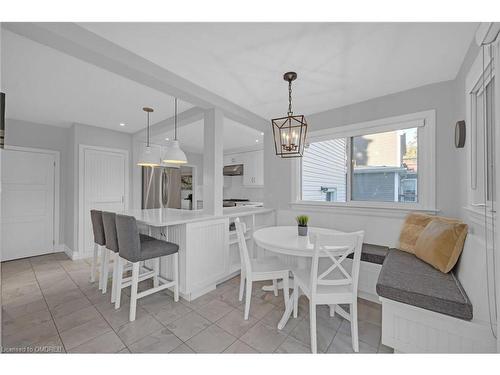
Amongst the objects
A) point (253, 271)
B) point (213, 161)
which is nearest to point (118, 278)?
point (253, 271)

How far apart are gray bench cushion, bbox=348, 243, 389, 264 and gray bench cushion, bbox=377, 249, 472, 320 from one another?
0.36 metres

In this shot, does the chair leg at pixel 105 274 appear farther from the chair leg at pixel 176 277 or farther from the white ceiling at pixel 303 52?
the white ceiling at pixel 303 52

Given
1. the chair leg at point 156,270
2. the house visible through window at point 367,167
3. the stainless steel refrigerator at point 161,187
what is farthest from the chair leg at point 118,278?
the stainless steel refrigerator at point 161,187

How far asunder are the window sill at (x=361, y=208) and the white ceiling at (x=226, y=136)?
1840mm

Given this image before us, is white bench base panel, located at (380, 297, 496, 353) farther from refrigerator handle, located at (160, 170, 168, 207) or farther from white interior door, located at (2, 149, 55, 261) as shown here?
white interior door, located at (2, 149, 55, 261)

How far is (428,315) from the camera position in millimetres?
1390

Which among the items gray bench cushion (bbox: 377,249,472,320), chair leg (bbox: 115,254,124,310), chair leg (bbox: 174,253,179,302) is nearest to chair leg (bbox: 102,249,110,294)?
chair leg (bbox: 115,254,124,310)

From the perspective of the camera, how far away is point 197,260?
2416 mm

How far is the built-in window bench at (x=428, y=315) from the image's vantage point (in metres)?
1.26

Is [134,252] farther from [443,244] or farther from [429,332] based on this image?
[443,244]

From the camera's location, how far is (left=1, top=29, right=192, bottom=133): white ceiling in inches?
75.5

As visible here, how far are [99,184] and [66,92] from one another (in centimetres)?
185

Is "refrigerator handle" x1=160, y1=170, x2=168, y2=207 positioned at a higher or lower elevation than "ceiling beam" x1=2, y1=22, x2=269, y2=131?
lower
